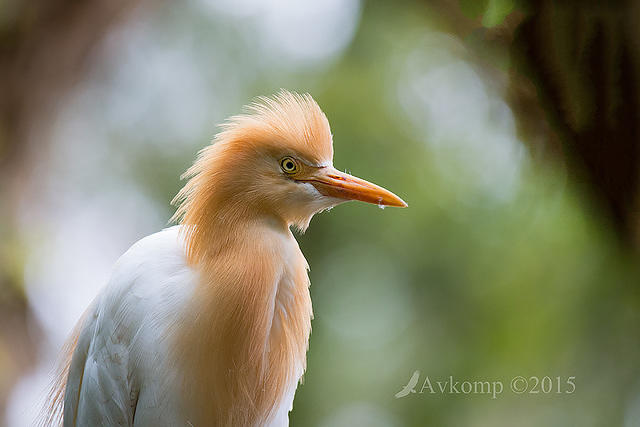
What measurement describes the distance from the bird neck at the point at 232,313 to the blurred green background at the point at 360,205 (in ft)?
1.78

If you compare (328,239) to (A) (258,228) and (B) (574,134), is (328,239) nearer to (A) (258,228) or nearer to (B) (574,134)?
(A) (258,228)

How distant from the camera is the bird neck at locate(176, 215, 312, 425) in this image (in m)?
1.15

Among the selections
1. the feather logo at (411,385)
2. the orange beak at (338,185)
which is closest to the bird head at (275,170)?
the orange beak at (338,185)

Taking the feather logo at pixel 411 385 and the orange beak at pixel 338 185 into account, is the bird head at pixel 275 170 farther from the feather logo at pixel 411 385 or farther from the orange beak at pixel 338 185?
the feather logo at pixel 411 385

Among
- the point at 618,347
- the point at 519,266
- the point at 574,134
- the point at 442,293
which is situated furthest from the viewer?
the point at 442,293

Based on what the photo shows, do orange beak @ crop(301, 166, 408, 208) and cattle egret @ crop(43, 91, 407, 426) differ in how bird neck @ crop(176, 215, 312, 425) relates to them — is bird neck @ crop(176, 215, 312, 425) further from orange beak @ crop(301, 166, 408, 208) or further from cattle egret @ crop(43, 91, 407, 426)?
orange beak @ crop(301, 166, 408, 208)

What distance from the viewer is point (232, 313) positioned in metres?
1.15

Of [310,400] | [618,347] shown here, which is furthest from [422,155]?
[618,347]

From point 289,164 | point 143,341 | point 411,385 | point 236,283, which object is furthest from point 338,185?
point 411,385

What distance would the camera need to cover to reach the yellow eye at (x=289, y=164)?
1.16 meters

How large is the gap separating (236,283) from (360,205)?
7.28 feet

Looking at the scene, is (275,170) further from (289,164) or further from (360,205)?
(360,205)

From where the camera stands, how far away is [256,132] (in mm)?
1144

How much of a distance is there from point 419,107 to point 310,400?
1.50 metres
